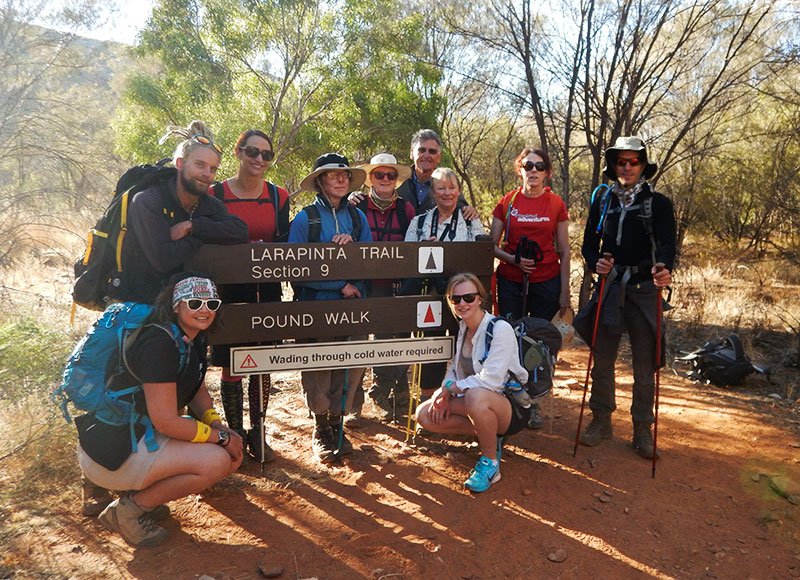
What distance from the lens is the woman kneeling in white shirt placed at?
12.7ft

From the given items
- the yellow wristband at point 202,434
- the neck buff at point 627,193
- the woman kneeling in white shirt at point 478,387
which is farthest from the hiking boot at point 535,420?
the yellow wristband at point 202,434

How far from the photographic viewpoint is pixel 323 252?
13.2 ft

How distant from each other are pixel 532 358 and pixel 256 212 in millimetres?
2174

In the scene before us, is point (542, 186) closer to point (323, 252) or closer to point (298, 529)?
point (323, 252)

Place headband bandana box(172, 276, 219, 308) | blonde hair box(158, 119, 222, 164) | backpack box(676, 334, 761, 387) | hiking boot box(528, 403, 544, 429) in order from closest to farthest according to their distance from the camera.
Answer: headband bandana box(172, 276, 219, 308) < blonde hair box(158, 119, 222, 164) < hiking boot box(528, 403, 544, 429) < backpack box(676, 334, 761, 387)

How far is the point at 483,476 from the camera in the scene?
158 inches

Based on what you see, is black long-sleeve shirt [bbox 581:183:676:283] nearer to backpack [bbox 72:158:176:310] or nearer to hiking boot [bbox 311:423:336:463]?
hiking boot [bbox 311:423:336:463]

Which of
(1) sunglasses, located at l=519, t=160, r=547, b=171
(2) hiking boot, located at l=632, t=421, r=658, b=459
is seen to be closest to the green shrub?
(1) sunglasses, located at l=519, t=160, r=547, b=171

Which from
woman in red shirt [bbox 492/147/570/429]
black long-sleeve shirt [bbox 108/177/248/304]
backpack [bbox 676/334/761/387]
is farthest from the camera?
backpack [bbox 676/334/761/387]

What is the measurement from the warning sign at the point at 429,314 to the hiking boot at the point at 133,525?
6.98ft

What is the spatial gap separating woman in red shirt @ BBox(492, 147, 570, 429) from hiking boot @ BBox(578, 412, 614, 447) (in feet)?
2.97

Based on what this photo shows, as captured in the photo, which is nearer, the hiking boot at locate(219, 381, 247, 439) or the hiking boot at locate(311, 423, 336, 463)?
the hiking boot at locate(219, 381, 247, 439)

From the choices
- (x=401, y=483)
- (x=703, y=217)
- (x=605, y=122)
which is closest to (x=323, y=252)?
(x=401, y=483)

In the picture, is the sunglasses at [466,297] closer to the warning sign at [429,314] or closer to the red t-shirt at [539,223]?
the warning sign at [429,314]
